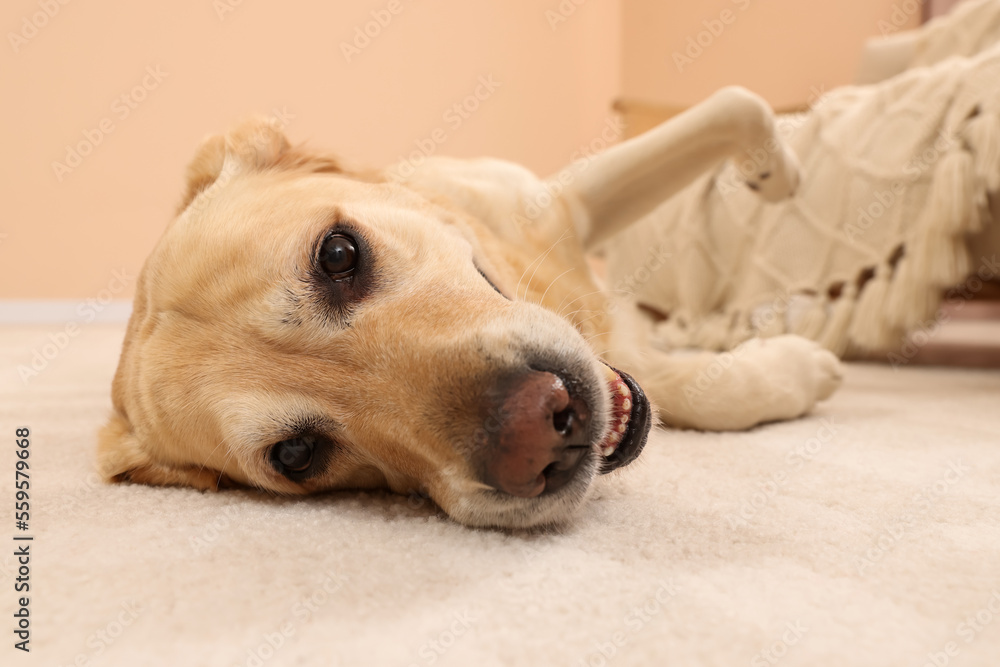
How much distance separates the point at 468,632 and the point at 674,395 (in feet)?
3.63

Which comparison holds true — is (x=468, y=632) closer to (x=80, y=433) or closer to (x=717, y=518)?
(x=717, y=518)

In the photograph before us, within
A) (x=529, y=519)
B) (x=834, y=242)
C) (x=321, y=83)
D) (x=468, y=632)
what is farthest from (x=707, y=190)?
(x=321, y=83)

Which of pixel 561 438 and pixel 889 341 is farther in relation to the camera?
pixel 889 341

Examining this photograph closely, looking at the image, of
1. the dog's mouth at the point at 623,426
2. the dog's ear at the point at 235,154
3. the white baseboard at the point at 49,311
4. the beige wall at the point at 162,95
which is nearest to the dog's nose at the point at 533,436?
the dog's mouth at the point at 623,426

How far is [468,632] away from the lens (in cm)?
71

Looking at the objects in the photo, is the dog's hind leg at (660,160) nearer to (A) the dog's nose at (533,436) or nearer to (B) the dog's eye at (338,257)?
(B) the dog's eye at (338,257)

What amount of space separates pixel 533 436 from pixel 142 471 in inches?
36.1

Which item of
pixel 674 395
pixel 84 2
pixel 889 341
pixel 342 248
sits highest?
pixel 84 2

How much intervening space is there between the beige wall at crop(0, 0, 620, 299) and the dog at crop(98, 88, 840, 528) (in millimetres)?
4138

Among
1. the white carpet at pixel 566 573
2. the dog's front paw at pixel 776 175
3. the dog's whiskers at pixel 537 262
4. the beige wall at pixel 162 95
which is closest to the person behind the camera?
the white carpet at pixel 566 573

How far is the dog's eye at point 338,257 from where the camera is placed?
123 centimetres

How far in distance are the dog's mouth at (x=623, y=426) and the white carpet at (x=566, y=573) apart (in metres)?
0.07

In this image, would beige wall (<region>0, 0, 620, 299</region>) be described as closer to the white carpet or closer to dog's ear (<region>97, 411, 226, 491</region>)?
dog's ear (<region>97, 411, 226, 491</region>)

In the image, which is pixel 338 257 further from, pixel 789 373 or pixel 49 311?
pixel 49 311
